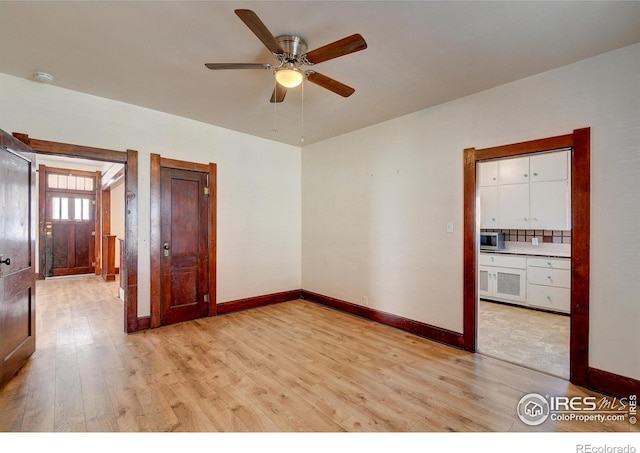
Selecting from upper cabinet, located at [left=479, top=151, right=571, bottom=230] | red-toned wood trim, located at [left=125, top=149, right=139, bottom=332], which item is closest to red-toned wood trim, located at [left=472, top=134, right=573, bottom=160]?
upper cabinet, located at [left=479, top=151, right=571, bottom=230]

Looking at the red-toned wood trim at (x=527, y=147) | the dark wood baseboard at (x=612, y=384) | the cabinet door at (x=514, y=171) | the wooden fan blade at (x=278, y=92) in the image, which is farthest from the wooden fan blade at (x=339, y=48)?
the cabinet door at (x=514, y=171)

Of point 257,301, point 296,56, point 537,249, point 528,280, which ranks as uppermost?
A: point 296,56

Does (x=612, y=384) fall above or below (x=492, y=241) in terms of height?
below

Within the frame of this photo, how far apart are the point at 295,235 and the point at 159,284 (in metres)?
2.36

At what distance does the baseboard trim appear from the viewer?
3.37m

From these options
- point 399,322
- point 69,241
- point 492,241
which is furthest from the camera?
point 69,241

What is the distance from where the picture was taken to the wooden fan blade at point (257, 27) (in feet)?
5.33

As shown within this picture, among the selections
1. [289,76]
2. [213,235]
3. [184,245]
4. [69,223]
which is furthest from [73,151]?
[69,223]

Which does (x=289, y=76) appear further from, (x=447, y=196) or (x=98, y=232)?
(x=98, y=232)

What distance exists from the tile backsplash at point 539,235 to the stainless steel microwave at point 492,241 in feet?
0.66

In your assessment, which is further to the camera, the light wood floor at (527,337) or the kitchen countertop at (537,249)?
the kitchen countertop at (537,249)

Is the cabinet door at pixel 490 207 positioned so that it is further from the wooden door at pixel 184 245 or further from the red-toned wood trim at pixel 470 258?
the wooden door at pixel 184 245

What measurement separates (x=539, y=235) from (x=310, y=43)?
512 cm

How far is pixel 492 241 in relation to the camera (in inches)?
209
